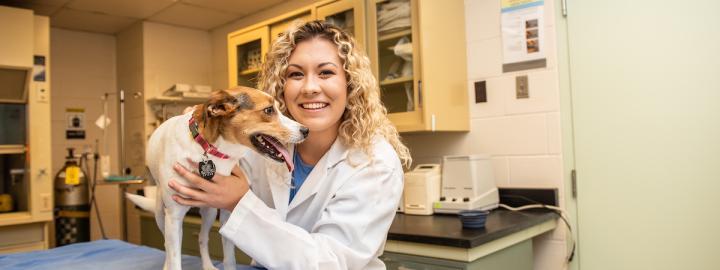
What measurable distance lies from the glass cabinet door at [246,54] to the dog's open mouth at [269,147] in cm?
219

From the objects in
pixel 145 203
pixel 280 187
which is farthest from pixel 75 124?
pixel 280 187

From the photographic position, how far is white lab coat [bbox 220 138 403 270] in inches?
39.8

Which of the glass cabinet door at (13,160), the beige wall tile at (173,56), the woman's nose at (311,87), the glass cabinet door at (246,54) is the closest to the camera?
the woman's nose at (311,87)

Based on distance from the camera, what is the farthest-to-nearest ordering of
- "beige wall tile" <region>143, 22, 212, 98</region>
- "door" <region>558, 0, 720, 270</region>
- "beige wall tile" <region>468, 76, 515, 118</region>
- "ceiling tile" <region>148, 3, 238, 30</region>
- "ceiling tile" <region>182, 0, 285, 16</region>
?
"beige wall tile" <region>143, 22, 212, 98</region> → "ceiling tile" <region>148, 3, 238, 30</region> → "ceiling tile" <region>182, 0, 285, 16</region> → "beige wall tile" <region>468, 76, 515, 118</region> → "door" <region>558, 0, 720, 270</region>

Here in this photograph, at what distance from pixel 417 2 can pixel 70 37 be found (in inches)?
140

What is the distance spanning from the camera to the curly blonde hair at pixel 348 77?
48.4 inches

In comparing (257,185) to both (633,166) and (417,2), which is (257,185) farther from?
(633,166)

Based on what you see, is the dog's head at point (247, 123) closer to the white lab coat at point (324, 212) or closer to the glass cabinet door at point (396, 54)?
the white lab coat at point (324, 212)

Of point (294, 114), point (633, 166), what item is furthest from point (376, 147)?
point (633, 166)

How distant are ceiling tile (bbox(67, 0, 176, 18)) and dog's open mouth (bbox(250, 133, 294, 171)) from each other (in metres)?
3.16

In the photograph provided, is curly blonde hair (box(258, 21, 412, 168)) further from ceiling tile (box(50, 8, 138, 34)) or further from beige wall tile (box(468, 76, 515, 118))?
ceiling tile (box(50, 8, 138, 34))

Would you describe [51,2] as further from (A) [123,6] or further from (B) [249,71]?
(B) [249,71]

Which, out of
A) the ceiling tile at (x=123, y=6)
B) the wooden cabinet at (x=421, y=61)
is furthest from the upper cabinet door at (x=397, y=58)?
the ceiling tile at (x=123, y=6)

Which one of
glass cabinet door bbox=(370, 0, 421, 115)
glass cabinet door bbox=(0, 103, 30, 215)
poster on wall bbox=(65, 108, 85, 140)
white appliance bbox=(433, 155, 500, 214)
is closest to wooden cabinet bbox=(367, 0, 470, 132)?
glass cabinet door bbox=(370, 0, 421, 115)
